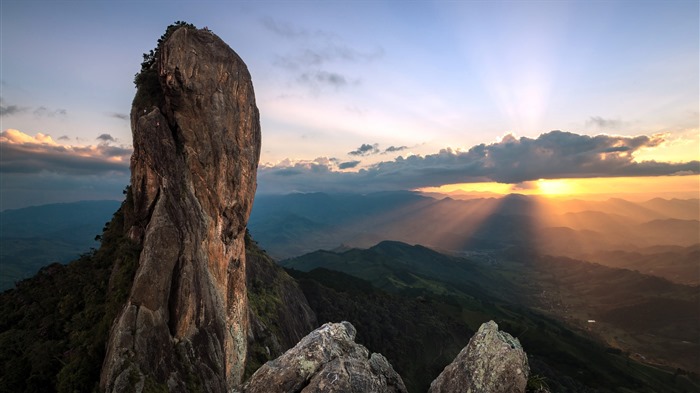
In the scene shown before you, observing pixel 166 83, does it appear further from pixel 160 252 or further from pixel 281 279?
pixel 281 279

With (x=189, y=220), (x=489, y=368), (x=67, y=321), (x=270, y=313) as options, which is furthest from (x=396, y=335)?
(x=489, y=368)

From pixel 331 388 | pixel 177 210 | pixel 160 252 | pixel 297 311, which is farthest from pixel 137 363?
pixel 297 311

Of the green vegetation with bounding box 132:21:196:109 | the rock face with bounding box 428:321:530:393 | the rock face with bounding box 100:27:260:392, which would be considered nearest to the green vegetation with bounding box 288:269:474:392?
the rock face with bounding box 100:27:260:392

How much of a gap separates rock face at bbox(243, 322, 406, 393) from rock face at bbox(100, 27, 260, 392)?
88.1ft

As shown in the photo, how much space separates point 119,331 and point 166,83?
114 feet

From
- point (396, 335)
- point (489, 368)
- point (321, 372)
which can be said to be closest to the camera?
point (321, 372)

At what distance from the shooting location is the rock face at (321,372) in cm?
→ 1853

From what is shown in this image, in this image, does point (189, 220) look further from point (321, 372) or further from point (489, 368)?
point (489, 368)

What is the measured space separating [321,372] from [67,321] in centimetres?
4650

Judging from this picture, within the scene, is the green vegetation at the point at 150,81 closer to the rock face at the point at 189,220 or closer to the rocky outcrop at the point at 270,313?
the rock face at the point at 189,220

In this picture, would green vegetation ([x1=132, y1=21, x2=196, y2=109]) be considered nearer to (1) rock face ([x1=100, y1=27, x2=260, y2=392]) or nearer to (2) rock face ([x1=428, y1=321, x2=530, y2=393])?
(1) rock face ([x1=100, y1=27, x2=260, y2=392])

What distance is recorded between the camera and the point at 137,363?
125ft

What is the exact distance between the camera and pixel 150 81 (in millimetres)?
54844

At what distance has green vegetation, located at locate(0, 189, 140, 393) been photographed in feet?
132
